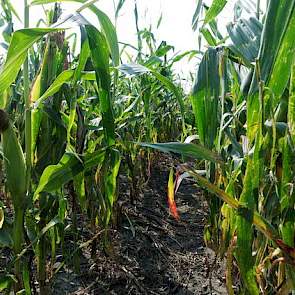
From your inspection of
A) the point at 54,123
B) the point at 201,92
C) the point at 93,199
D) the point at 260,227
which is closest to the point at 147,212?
the point at 93,199

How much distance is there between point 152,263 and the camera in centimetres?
155

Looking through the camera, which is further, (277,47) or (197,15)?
(197,15)

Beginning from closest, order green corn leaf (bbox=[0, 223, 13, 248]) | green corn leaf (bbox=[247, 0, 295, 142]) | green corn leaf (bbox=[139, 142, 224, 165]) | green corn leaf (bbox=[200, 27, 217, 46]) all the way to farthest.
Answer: green corn leaf (bbox=[247, 0, 295, 142]) → green corn leaf (bbox=[139, 142, 224, 165]) → green corn leaf (bbox=[0, 223, 13, 248]) → green corn leaf (bbox=[200, 27, 217, 46])

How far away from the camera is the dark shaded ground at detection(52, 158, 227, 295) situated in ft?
4.44

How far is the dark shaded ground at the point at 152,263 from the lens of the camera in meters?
1.35

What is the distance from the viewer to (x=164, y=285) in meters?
1.39

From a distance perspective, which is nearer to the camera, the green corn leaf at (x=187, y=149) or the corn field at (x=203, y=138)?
the corn field at (x=203, y=138)

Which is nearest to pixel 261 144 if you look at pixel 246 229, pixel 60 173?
pixel 246 229

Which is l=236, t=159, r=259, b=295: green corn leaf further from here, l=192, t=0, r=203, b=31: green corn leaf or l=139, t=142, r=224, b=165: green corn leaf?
l=192, t=0, r=203, b=31: green corn leaf

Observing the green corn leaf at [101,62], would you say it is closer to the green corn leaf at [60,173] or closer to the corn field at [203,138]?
the corn field at [203,138]

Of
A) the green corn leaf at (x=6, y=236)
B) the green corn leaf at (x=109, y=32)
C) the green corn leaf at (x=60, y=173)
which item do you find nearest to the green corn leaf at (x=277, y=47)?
the green corn leaf at (x=109, y=32)

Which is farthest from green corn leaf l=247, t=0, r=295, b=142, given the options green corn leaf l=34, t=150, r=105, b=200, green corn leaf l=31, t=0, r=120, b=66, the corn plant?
green corn leaf l=34, t=150, r=105, b=200

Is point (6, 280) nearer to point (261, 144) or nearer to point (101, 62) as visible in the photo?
point (101, 62)

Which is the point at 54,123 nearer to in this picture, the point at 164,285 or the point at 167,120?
the point at 164,285
